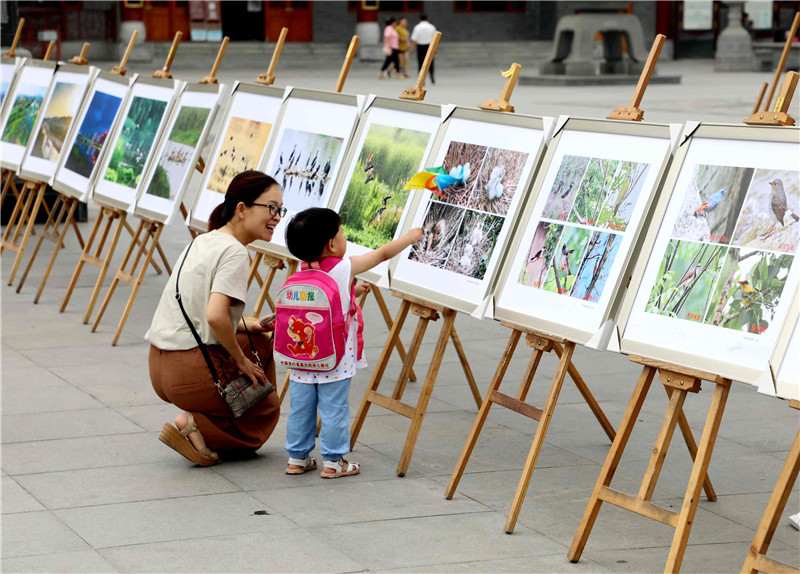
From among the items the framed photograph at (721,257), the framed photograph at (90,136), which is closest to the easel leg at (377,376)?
the framed photograph at (721,257)

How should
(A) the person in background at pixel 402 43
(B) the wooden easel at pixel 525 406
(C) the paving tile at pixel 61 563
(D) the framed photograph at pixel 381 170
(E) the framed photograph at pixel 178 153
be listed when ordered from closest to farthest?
(C) the paving tile at pixel 61 563, (B) the wooden easel at pixel 525 406, (D) the framed photograph at pixel 381 170, (E) the framed photograph at pixel 178 153, (A) the person in background at pixel 402 43

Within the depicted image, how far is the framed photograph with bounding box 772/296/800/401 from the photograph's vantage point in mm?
3846

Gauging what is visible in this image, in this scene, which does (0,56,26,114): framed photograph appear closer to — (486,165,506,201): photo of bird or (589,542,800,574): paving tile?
(486,165,506,201): photo of bird

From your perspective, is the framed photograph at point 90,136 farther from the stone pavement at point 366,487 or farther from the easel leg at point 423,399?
the easel leg at point 423,399

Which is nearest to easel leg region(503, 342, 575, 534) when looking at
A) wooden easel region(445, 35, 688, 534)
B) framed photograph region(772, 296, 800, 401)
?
wooden easel region(445, 35, 688, 534)

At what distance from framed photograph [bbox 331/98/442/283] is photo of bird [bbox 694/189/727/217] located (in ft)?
5.41

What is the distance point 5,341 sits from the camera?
7828mm

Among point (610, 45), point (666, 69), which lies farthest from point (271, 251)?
point (666, 69)

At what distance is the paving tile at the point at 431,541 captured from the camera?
4.25 m

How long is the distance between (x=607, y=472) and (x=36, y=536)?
6.91 feet

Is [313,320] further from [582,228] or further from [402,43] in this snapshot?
[402,43]

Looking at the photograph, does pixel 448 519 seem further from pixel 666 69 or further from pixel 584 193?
pixel 666 69

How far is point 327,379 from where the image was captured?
5059mm

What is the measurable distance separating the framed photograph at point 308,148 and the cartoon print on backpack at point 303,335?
1.31 meters
